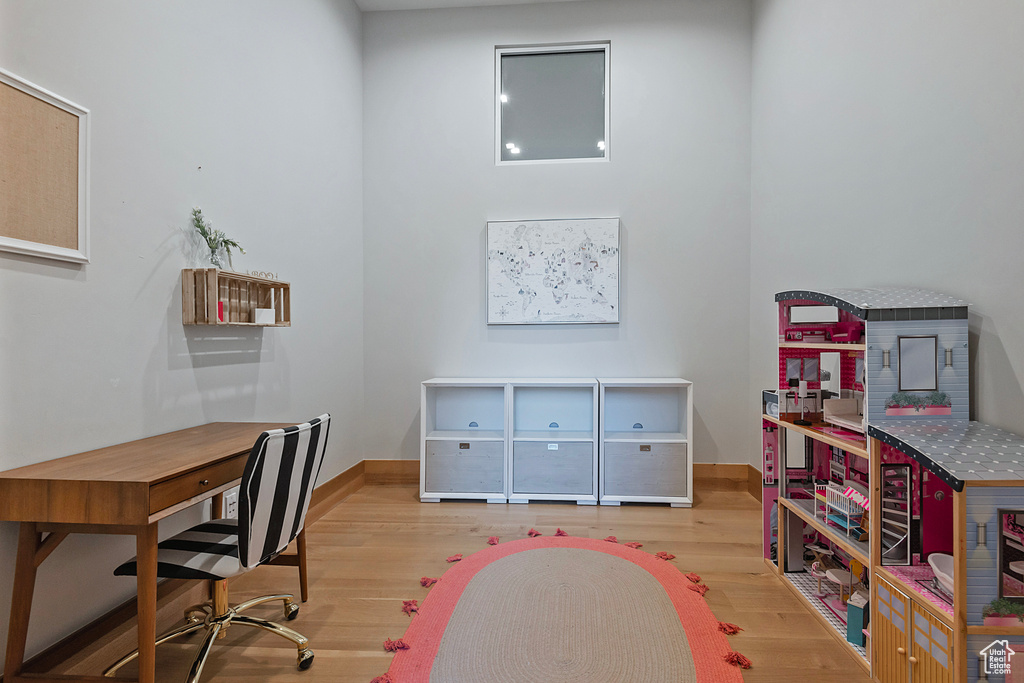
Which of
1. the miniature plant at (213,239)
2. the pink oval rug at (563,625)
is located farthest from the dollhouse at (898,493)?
the miniature plant at (213,239)

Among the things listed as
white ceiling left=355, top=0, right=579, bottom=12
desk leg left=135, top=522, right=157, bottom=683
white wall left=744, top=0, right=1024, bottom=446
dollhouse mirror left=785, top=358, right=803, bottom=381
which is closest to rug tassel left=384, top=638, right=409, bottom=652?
desk leg left=135, top=522, right=157, bottom=683

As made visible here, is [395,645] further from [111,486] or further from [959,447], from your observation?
[959,447]

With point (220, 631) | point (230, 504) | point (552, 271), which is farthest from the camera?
point (552, 271)

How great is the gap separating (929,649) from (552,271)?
9.95ft

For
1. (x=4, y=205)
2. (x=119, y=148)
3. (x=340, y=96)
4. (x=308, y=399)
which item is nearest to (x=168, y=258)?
(x=119, y=148)

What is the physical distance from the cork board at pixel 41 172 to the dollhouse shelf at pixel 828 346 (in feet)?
8.88

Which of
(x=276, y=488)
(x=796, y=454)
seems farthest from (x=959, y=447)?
(x=276, y=488)

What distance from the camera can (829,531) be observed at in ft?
7.00

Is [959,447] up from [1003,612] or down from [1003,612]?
up

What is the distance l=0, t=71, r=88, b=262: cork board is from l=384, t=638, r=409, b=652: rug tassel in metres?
1.73

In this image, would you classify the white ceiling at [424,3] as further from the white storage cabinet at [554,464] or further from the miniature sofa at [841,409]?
the miniature sofa at [841,409]

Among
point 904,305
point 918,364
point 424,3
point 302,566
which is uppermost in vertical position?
point 424,3

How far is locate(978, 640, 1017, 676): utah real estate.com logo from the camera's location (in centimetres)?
134

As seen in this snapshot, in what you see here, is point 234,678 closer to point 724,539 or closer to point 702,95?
point 724,539
